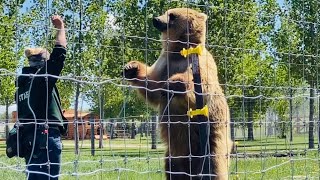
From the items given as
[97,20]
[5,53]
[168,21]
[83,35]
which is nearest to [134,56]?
[5,53]

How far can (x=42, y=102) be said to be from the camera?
473 cm

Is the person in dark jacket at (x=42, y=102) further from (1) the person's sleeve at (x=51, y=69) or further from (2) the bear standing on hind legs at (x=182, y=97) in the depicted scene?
(2) the bear standing on hind legs at (x=182, y=97)

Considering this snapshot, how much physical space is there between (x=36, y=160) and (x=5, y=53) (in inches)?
251

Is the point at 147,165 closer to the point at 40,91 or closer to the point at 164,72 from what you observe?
the point at 164,72

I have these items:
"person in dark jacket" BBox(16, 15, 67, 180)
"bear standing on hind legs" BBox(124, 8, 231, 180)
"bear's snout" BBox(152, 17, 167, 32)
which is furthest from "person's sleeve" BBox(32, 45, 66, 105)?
"bear's snout" BBox(152, 17, 167, 32)

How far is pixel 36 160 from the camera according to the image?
4.77m

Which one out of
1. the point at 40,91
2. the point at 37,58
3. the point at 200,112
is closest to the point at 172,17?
the point at 200,112

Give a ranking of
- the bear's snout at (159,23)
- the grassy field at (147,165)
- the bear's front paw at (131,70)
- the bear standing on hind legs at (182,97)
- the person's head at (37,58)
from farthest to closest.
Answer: the bear's snout at (159,23) → the bear's front paw at (131,70) → the bear standing on hind legs at (182,97) → the grassy field at (147,165) → the person's head at (37,58)

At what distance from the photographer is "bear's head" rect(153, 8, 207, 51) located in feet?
19.4

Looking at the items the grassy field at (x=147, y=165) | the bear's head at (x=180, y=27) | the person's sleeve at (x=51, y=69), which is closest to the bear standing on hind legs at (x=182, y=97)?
the bear's head at (x=180, y=27)

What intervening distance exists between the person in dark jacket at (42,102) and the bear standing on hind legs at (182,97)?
80 centimetres

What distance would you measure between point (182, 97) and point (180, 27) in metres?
1.04

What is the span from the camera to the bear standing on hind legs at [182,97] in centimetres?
527

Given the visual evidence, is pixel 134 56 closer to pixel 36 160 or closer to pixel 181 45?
pixel 181 45
